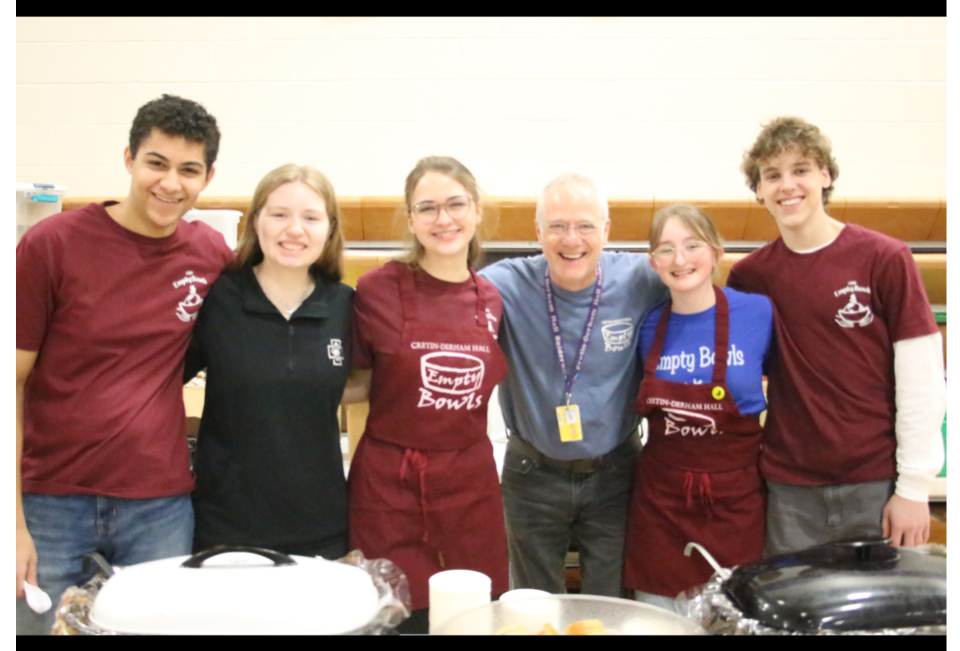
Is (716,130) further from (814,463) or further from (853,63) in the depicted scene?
(814,463)

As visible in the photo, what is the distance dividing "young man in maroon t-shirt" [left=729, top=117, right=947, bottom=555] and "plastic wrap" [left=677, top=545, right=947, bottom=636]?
651 millimetres

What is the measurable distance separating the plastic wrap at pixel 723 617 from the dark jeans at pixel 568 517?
83cm

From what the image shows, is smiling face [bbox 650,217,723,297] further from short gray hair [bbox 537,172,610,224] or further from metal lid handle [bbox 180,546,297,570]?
metal lid handle [bbox 180,546,297,570]

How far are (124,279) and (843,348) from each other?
174 cm

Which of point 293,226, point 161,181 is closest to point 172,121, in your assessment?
point 161,181

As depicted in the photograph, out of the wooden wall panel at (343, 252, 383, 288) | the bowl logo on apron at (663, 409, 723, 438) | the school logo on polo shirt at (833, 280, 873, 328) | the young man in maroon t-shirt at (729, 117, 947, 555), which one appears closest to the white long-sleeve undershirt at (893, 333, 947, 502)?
the young man in maroon t-shirt at (729, 117, 947, 555)

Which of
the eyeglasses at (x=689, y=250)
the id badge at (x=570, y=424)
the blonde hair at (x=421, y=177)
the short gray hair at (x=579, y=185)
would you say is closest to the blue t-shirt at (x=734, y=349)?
the eyeglasses at (x=689, y=250)

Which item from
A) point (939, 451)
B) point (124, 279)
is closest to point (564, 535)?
point (939, 451)

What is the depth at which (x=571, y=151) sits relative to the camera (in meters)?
3.53

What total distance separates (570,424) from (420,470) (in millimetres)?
447

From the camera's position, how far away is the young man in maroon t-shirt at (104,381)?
1.47 metres

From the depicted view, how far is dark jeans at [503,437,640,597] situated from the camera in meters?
1.94

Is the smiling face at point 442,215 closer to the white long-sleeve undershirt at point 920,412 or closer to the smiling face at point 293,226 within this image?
the smiling face at point 293,226
